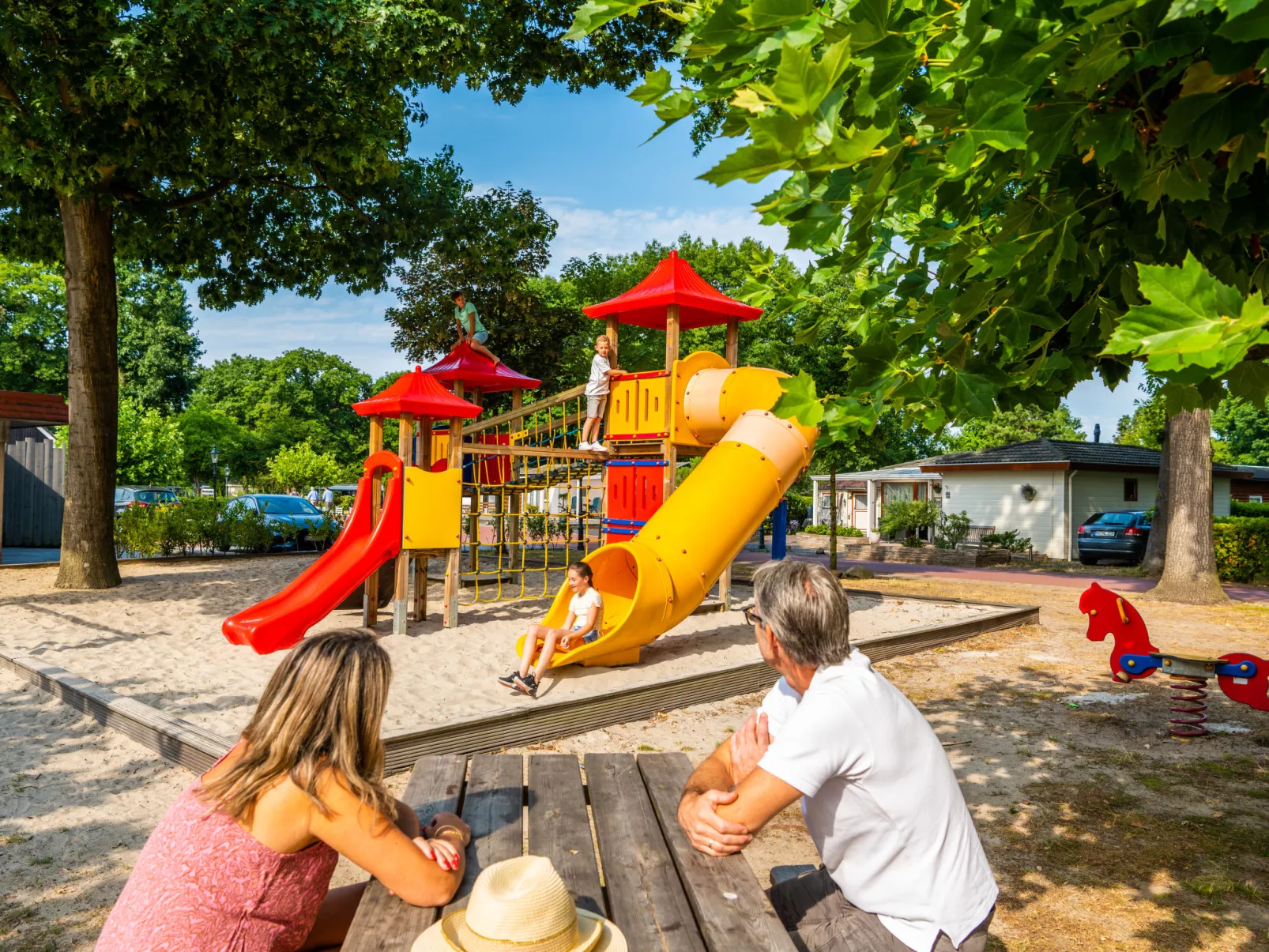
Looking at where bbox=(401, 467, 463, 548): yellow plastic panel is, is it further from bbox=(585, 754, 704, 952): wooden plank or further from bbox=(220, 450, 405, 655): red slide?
bbox=(585, 754, 704, 952): wooden plank

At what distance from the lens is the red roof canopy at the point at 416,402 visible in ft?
34.0

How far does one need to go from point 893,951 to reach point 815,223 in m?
1.85

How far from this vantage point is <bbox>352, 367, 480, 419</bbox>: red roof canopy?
34.0 ft

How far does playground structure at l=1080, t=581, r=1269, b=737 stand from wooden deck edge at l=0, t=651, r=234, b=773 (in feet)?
23.4

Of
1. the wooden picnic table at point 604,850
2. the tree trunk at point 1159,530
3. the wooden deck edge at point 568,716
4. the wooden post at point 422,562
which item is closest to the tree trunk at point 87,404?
the wooden post at point 422,562

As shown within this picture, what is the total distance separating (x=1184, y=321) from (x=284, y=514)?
77.4ft

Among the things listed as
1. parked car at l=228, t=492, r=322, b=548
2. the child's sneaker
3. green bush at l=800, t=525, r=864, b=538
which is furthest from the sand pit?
green bush at l=800, t=525, r=864, b=538

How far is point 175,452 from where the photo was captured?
1531 inches

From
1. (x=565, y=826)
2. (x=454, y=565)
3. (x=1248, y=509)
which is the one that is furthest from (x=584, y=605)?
(x=1248, y=509)

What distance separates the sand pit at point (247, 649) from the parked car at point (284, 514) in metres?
6.47

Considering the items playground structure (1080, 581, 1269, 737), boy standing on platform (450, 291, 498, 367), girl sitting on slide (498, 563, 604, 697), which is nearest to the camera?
playground structure (1080, 581, 1269, 737)

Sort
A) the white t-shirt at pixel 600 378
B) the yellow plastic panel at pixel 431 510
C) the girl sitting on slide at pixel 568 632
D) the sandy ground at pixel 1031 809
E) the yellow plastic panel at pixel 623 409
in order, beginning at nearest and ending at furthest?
the sandy ground at pixel 1031 809 < the girl sitting on slide at pixel 568 632 < the yellow plastic panel at pixel 431 510 < the yellow plastic panel at pixel 623 409 < the white t-shirt at pixel 600 378

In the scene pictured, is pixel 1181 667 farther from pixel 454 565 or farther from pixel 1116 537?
pixel 1116 537

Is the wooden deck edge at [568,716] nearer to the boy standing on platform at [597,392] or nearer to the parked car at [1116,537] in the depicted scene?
the boy standing on platform at [597,392]
